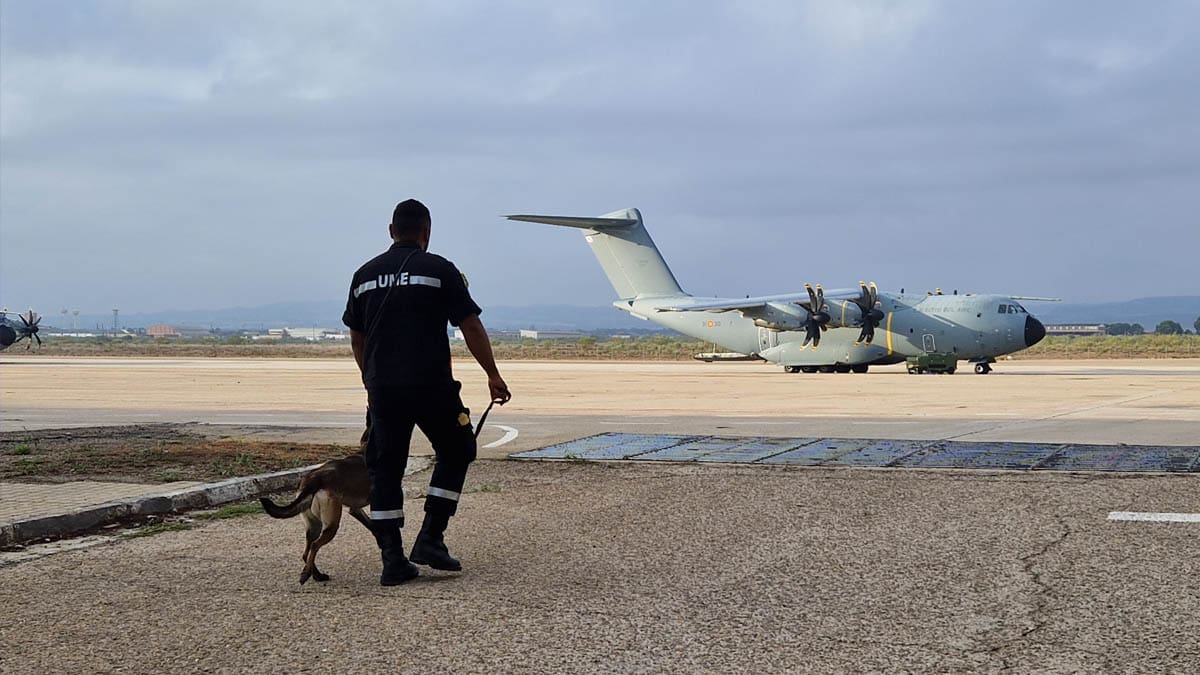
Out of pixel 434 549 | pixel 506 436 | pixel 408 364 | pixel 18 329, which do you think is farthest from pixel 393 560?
pixel 18 329

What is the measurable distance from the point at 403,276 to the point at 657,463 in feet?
17.2

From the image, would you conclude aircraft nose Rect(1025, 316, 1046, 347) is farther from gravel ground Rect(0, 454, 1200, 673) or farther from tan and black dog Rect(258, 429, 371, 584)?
tan and black dog Rect(258, 429, 371, 584)

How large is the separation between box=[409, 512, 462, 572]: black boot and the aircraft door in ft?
115

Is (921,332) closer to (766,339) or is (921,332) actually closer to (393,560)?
(766,339)

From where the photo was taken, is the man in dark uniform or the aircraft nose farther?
the aircraft nose

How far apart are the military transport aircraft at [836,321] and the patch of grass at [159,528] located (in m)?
30.4

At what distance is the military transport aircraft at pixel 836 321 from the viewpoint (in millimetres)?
36438

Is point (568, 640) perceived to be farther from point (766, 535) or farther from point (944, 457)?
point (944, 457)

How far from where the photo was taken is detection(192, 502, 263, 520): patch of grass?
785cm

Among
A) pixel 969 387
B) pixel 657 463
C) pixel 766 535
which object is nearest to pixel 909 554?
pixel 766 535

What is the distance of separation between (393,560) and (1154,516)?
4.77 meters

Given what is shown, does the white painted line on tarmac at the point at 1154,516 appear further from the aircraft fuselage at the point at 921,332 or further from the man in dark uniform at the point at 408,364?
the aircraft fuselage at the point at 921,332

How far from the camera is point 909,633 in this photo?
4719 mm

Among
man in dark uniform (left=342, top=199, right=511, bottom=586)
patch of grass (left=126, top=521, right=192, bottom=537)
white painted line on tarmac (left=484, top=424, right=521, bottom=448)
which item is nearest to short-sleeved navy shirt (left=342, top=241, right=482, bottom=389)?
man in dark uniform (left=342, top=199, right=511, bottom=586)
